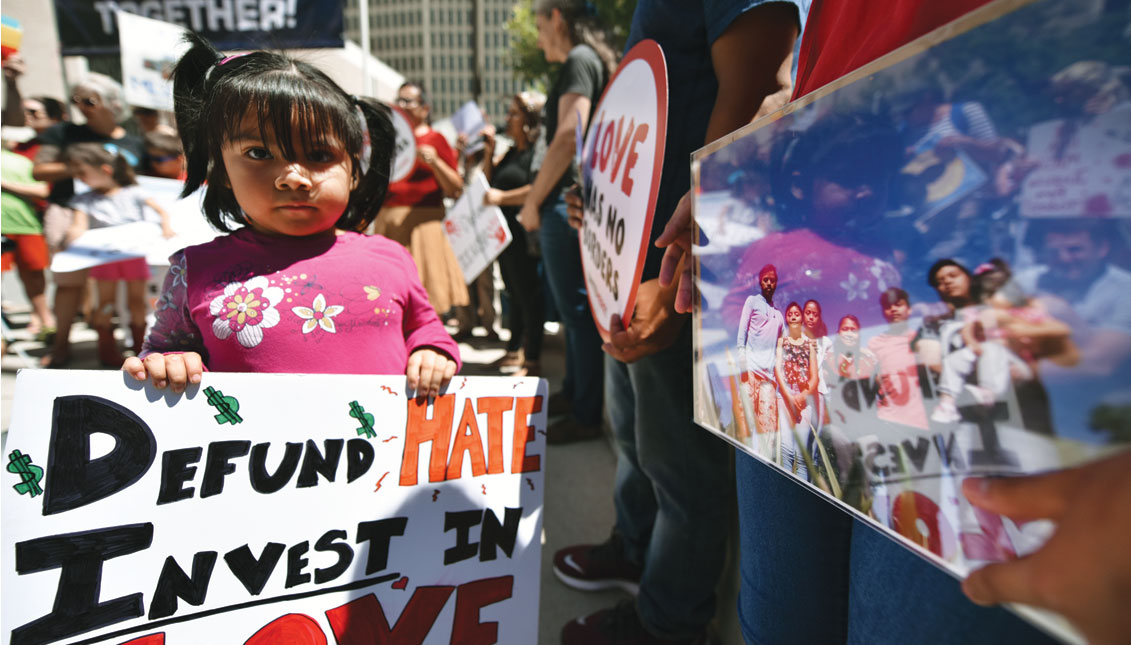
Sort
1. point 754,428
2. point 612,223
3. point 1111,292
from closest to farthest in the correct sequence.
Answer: point 1111,292
point 754,428
point 612,223

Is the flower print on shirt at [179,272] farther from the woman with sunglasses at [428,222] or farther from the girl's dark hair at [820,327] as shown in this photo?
the woman with sunglasses at [428,222]

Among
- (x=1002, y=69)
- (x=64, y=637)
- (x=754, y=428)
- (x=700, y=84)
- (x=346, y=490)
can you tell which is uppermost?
(x=700, y=84)

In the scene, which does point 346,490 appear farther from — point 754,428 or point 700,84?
point 700,84

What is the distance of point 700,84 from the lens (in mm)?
1016

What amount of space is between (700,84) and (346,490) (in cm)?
92

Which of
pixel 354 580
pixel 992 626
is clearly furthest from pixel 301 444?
pixel 992 626

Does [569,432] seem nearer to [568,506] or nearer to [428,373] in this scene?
[568,506]

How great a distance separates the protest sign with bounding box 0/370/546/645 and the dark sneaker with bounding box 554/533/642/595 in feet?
1.97

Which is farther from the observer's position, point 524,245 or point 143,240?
point 524,245

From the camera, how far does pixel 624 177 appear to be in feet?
3.09

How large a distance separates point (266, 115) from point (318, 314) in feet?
1.15

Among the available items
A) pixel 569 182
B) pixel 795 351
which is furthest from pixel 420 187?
pixel 795 351

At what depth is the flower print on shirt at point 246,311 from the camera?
957 millimetres

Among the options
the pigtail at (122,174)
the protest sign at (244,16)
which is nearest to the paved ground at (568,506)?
the pigtail at (122,174)
